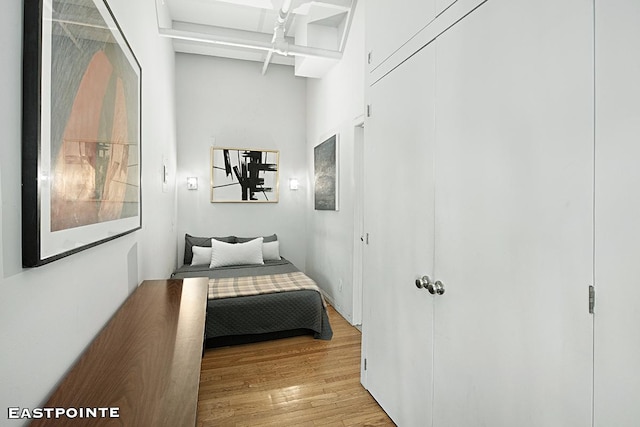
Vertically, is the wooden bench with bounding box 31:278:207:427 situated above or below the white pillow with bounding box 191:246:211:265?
above

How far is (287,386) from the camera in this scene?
231 cm

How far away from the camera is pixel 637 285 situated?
0.76 metres

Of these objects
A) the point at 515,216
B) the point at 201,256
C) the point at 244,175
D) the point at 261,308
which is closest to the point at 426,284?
the point at 515,216

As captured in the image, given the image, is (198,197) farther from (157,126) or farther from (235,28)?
(235,28)

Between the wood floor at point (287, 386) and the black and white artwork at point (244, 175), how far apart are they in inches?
96.5

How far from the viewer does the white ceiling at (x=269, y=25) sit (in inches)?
131

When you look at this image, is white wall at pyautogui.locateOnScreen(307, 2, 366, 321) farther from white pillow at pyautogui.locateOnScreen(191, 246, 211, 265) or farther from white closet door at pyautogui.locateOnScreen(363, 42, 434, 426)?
white pillow at pyautogui.locateOnScreen(191, 246, 211, 265)

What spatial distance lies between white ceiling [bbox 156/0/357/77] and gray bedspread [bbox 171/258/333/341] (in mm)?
2673

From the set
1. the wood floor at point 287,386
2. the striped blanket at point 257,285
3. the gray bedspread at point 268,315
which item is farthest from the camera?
the striped blanket at point 257,285

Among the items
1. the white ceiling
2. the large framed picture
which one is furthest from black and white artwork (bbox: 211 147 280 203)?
the large framed picture

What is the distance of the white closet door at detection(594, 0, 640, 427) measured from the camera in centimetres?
77

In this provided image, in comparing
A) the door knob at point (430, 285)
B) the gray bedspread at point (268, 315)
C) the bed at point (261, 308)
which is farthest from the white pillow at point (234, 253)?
the door knob at point (430, 285)

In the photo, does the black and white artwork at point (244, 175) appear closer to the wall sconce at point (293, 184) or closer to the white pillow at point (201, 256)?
the wall sconce at point (293, 184)

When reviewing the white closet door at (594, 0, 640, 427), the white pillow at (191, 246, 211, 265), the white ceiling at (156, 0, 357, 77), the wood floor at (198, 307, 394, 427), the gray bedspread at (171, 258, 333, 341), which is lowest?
the wood floor at (198, 307, 394, 427)
